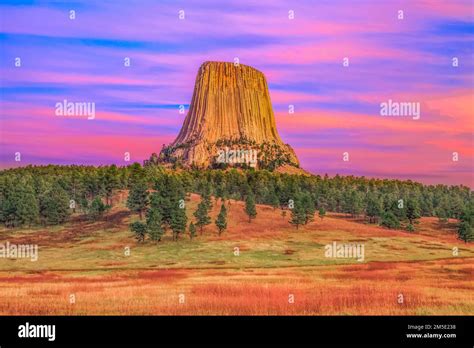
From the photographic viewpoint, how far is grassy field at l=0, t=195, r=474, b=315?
36.8 metres

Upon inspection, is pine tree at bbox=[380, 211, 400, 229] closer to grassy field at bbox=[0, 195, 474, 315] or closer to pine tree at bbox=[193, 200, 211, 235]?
grassy field at bbox=[0, 195, 474, 315]

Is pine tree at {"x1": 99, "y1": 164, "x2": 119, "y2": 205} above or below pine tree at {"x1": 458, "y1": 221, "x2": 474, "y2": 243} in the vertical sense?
above

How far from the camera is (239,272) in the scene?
218 ft

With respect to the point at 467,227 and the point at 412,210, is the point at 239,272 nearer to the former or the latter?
the point at 467,227

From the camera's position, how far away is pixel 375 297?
3997 centimetres

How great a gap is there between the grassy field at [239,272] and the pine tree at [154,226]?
1.77 meters

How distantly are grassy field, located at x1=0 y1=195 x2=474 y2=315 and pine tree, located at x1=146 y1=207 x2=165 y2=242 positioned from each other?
1.77 metres

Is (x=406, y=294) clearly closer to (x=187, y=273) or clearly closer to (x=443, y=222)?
(x=187, y=273)

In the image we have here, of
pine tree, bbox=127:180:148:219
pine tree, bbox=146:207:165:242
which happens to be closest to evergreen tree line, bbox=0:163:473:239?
pine tree, bbox=127:180:148:219

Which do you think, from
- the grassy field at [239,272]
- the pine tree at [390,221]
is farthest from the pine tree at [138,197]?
the pine tree at [390,221]
